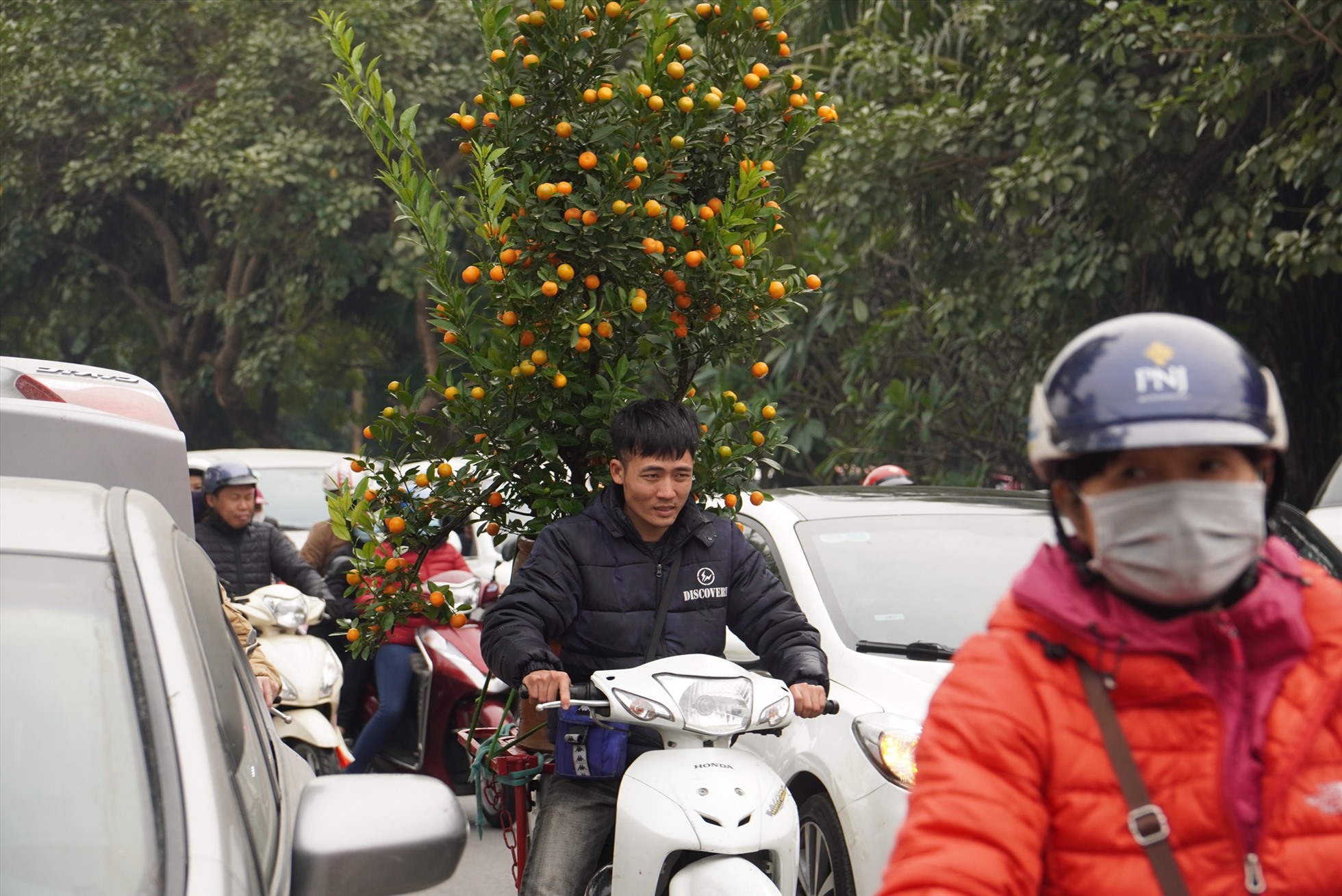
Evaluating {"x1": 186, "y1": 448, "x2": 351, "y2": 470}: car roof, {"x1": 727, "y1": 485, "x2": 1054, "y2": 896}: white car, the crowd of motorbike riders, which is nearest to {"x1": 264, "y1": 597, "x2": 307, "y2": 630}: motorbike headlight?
{"x1": 727, "y1": 485, "x2": 1054, "y2": 896}: white car

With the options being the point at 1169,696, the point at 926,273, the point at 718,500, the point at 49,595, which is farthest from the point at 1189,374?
the point at 926,273

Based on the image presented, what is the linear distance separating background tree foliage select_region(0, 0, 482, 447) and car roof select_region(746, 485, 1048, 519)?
14.4m

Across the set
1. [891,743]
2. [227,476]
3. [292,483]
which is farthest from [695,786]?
[292,483]

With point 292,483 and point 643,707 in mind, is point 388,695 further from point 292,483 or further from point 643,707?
point 292,483

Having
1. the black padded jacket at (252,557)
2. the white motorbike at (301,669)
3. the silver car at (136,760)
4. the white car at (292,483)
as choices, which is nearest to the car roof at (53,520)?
the silver car at (136,760)

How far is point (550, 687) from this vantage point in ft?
11.7

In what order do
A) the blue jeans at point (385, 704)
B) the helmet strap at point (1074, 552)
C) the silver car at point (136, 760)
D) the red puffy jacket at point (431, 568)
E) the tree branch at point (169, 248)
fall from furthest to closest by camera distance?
the tree branch at point (169, 248)
the red puffy jacket at point (431, 568)
the blue jeans at point (385, 704)
the silver car at point (136, 760)
the helmet strap at point (1074, 552)

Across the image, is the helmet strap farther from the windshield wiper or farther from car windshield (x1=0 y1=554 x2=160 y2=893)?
the windshield wiper

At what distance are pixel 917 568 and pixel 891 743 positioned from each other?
109 centimetres

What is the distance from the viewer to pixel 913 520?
225 inches

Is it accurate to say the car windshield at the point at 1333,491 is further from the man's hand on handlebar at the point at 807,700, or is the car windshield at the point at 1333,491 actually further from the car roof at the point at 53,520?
the car roof at the point at 53,520

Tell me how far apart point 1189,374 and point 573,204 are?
2889mm

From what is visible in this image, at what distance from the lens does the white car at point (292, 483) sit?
38.2 ft

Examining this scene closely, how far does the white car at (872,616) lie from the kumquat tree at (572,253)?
2.53 ft
